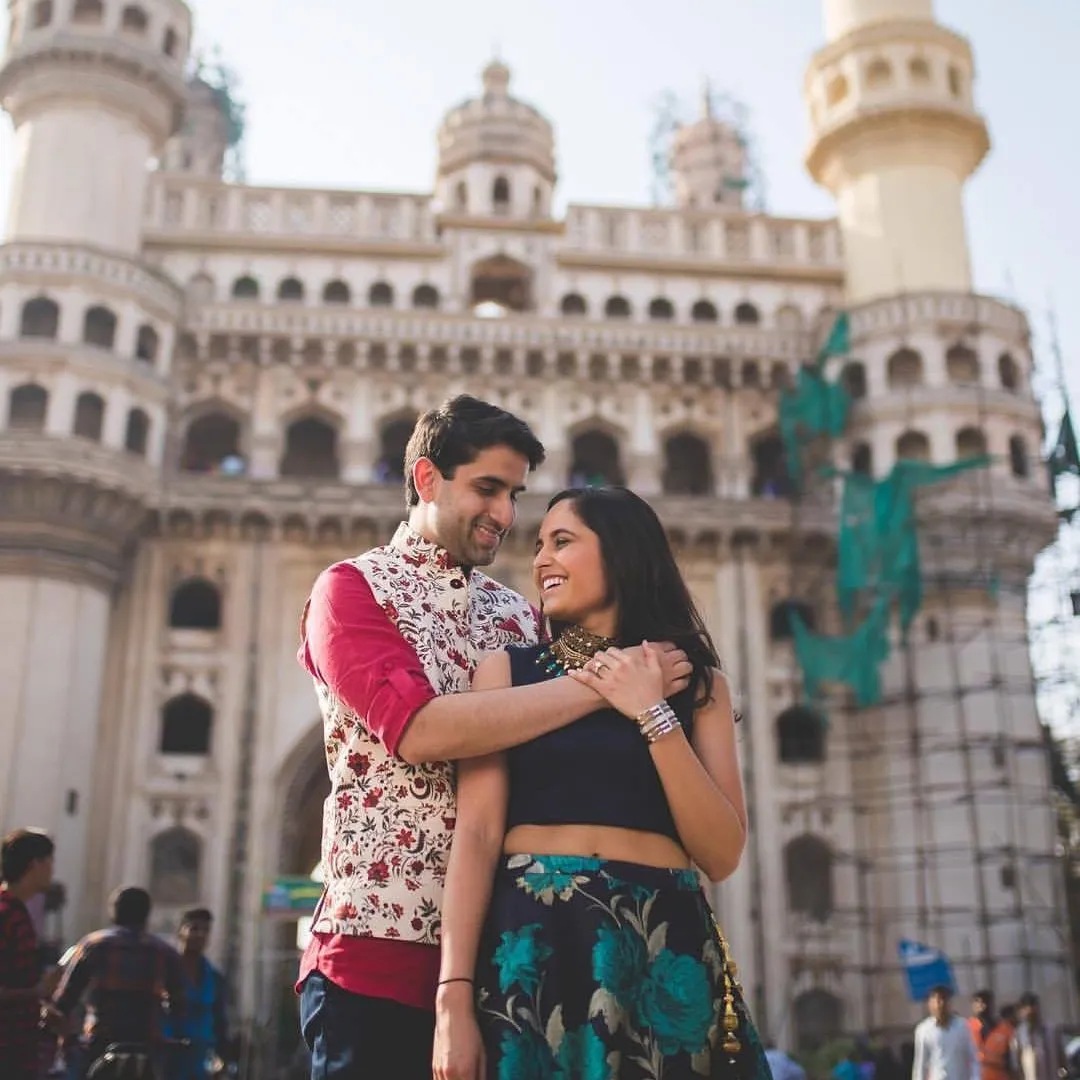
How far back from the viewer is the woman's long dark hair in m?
3.34

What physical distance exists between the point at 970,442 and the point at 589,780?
23.5 meters

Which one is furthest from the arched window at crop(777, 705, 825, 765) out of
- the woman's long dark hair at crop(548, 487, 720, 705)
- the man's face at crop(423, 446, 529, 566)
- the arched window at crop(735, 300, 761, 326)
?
the woman's long dark hair at crop(548, 487, 720, 705)

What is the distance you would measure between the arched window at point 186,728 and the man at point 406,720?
2078 centimetres

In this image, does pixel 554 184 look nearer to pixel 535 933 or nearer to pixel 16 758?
Result: pixel 16 758

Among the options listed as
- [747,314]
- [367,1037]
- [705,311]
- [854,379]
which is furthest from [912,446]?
[367,1037]

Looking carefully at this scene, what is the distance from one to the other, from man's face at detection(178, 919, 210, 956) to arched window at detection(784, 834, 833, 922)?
1671 centimetres

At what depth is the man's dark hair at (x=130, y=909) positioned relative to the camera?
674 centimetres

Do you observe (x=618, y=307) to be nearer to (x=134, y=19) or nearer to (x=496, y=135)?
(x=496, y=135)

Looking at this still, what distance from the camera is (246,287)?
26594 millimetres

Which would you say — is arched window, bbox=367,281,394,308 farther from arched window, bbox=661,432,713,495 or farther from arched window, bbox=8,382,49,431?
arched window, bbox=8,382,49,431

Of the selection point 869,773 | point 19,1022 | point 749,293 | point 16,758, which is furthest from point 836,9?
point 19,1022

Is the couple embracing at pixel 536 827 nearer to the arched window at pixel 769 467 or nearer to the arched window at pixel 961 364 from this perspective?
the arched window at pixel 961 364

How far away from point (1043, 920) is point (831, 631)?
6.12 meters

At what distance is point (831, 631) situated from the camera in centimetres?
2477
